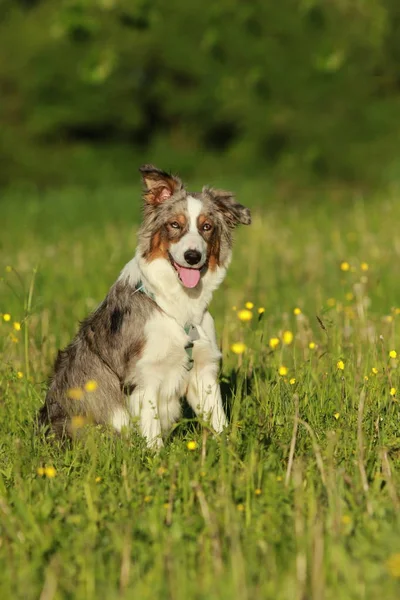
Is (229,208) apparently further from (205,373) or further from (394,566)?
(394,566)

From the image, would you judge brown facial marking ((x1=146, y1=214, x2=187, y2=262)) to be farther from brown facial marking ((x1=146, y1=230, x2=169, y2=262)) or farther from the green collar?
the green collar

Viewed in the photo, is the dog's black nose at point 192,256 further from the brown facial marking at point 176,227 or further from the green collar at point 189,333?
the green collar at point 189,333

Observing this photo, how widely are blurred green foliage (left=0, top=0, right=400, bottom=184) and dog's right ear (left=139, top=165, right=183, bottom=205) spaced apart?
18.8 metres

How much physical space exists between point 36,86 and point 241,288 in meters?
18.8

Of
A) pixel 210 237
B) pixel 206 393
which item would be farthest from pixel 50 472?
pixel 210 237

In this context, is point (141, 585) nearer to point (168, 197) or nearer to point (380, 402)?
point (380, 402)

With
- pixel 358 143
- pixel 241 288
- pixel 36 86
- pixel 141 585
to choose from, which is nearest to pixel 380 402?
pixel 141 585

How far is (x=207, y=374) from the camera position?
528cm

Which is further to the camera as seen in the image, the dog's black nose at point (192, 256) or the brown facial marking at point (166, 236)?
the brown facial marking at point (166, 236)

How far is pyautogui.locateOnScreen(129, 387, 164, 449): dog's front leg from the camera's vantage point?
491 cm

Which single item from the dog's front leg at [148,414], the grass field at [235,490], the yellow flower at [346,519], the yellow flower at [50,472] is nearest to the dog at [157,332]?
the dog's front leg at [148,414]

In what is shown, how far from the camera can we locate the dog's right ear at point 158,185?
5.30 metres

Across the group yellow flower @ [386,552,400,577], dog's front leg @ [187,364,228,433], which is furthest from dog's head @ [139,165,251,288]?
yellow flower @ [386,552,400,577]

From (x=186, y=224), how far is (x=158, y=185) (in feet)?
1.16
